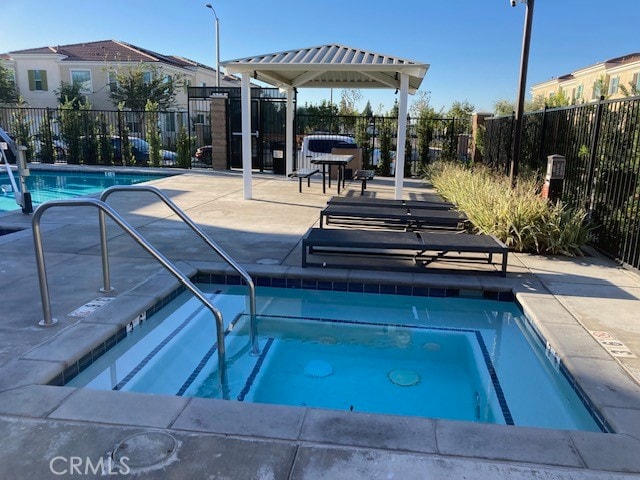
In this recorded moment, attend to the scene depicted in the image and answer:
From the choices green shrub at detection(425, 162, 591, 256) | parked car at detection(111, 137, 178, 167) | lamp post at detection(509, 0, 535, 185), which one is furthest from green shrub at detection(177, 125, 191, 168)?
green shrub at detection(425, 162, 591, 256)

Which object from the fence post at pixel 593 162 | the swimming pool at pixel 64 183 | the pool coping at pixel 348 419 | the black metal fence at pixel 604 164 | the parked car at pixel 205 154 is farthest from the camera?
the parked car at pixel 205 154

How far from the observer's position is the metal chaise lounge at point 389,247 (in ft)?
18.1

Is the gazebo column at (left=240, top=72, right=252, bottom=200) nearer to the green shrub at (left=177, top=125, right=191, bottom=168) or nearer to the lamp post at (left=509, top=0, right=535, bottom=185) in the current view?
the lamp post at (left=509, top=0, right=535, bottom=185)

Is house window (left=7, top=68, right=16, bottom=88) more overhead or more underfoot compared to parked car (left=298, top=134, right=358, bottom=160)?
more overhead

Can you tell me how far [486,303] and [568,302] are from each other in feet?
2.68

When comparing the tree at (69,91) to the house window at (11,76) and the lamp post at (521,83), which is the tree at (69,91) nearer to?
the house window at (11,76)

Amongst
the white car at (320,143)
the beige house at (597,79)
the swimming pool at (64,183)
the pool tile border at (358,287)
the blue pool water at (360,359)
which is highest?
the beige house at (597,79)

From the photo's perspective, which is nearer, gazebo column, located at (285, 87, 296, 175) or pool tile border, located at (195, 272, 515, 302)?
pool tile border, located at (195, 272, 515, 302)

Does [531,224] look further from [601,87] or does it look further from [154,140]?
[154,140]

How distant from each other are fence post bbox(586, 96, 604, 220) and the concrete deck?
1.91 metres

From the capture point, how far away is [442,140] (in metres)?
16.8

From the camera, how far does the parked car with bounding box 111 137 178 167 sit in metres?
18.7

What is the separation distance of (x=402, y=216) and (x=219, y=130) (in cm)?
1147

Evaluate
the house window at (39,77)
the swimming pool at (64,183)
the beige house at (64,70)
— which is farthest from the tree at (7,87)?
the swimming pool at (64,183)
